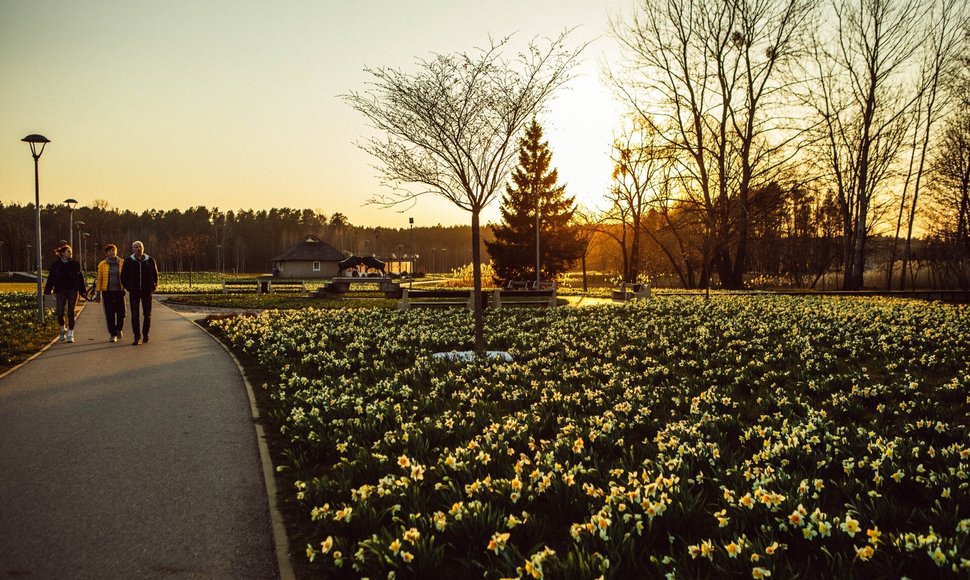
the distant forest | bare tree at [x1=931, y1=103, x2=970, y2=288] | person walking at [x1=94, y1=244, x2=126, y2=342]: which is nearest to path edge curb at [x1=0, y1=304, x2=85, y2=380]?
person walking at [x1=94, y1=244, x2=126, y2=342]

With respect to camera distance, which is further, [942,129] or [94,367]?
[942,129]

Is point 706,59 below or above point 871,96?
above

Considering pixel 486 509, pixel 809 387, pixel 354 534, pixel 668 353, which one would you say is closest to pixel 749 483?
pixel 486 509

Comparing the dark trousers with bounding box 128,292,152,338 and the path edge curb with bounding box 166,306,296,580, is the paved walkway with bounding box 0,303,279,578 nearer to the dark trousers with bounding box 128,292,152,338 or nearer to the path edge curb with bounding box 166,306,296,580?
the path edge curb with bounding box 166,306,296,580

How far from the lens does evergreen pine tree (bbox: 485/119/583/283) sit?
4028 cm

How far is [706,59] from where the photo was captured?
31234mm

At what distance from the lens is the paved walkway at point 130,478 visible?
3.46m

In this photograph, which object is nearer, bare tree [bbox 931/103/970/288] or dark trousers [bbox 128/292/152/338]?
dark trousers [bbox 128/292/152/338]

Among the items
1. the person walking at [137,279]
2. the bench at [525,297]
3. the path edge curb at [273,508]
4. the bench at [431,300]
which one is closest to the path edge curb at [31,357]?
the person walking at [137,279]

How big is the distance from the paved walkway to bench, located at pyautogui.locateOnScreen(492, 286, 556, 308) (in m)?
12.0

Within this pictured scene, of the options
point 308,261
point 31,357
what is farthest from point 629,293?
point 308,261

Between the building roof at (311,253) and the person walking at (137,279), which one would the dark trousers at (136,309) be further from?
the building roof at (311,253)

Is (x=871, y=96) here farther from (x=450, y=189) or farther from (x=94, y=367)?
(x=94, y=367)

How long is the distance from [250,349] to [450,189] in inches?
209
